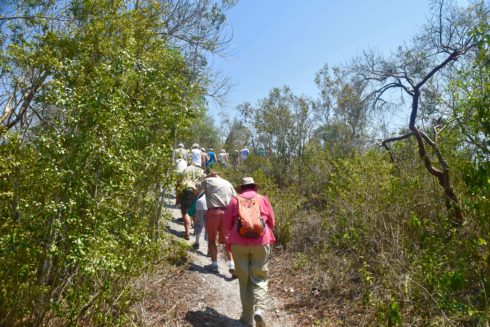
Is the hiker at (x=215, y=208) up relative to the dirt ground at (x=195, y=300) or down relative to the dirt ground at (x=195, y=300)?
up

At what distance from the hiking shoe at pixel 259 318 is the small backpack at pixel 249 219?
866mm

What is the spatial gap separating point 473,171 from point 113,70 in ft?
10.8

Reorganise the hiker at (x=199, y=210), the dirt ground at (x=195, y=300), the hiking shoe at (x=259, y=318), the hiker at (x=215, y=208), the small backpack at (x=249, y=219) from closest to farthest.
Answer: the hiking shoe at (x=259, y=318)
the small backpack at (x=249, y=219)
the dirt ground at (x=195, y=300)
the hiker at (x=215, y=208)
the hiker at (x=199, y=210)

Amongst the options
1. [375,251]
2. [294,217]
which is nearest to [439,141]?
[375,251]

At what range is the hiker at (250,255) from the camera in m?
4.95

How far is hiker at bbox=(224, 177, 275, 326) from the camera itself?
4.95 meters

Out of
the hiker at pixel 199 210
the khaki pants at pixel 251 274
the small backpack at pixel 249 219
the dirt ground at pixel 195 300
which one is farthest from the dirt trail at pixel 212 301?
the small backpack at pixel 249 219

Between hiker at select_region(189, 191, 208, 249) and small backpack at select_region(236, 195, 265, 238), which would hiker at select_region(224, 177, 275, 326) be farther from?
hiker at select_region(189, 191, 208, 249)

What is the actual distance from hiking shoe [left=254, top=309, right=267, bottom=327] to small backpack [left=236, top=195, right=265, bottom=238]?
87cm

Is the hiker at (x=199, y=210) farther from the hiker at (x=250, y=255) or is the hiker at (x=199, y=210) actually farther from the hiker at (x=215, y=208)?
the hiker at (x=250, y=255)

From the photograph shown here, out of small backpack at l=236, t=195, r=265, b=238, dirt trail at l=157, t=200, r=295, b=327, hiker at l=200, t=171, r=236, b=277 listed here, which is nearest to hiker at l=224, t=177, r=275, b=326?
small backpack at l=236, t=195, r=265, b=238

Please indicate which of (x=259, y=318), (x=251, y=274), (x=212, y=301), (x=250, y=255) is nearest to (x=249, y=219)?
(x=250, y=255)

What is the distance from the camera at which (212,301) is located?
5.83m

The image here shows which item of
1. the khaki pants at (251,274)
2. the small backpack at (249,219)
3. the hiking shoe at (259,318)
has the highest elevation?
the small backpack at (249,219)
